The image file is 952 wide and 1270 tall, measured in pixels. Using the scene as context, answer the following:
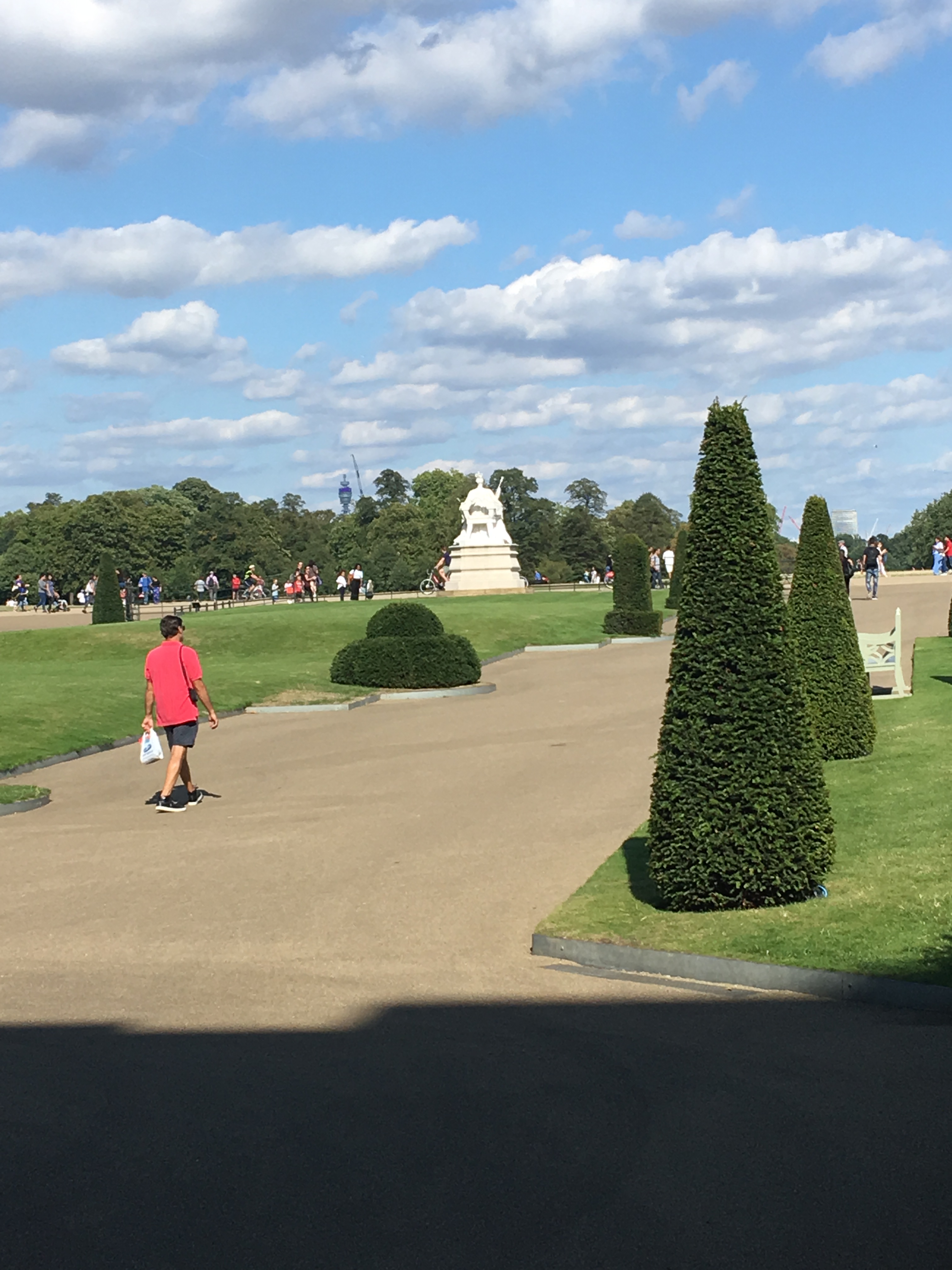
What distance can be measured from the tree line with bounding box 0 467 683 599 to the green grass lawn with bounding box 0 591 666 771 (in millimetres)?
39219

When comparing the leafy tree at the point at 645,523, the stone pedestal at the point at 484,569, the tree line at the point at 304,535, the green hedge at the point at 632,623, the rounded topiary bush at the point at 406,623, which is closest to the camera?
the rounded topiary bush at the point at 406,623

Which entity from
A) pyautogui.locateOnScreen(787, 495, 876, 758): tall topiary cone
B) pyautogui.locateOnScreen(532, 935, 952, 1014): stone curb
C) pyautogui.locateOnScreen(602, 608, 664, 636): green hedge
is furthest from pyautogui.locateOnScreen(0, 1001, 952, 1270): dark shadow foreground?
pyautogui.locateOnScreen(602, 608, 664, 636): green hedge

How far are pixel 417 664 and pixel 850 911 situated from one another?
1874 centimetres

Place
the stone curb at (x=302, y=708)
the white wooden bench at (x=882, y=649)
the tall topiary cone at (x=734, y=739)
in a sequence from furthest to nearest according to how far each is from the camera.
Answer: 1. the stone curb at (x=302, y=708)
2. the white wooden bench at (x=882, y=649)
3. the tall topiary cone at (x=734, y=739)

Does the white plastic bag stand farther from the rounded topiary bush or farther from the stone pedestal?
the stone pedestal

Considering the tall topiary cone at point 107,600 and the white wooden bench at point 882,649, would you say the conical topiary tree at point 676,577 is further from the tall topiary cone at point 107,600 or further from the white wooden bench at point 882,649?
the white wooden bench at point 882,649

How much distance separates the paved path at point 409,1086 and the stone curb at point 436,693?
45.4 ft

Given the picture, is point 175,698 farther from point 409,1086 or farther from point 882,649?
point 882,649

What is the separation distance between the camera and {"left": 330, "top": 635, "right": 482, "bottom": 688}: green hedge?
27.0 metres

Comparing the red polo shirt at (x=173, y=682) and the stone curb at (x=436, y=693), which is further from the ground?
the red polo shirt at (x=173, y=682)

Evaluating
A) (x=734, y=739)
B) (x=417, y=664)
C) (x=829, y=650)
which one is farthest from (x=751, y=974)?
(x=417, y=664)

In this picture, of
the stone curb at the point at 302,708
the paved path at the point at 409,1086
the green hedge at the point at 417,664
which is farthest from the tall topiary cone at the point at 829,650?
the green hedge at the point at 417,664

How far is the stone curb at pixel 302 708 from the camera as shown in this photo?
2408 cm

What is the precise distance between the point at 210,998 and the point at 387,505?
136m
